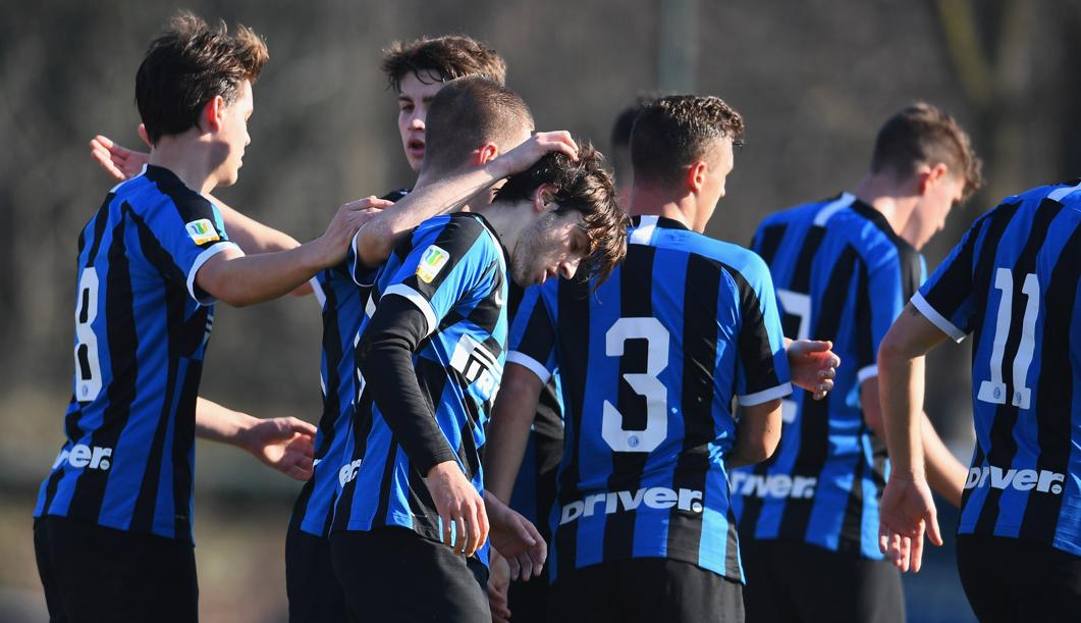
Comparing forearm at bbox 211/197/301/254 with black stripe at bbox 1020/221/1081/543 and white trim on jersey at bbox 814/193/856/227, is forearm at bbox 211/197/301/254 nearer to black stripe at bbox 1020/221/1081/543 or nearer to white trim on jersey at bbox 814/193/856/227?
white trim on jersey at bbox 814/193/856/227

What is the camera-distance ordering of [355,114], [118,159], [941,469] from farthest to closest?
[355,114] < [941,469] < [118,159]

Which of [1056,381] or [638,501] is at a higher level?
[1056,381]

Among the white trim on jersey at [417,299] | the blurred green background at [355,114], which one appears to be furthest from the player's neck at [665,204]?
the blurred green background at [355,114]

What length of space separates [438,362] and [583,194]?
1.90 ft

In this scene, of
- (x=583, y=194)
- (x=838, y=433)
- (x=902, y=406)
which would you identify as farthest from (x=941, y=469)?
(x=583, y=194)

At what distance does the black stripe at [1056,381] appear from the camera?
3.78 metres

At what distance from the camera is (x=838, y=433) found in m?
5.31

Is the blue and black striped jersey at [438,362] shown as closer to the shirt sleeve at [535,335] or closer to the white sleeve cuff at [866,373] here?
the shirt sleeve at [535,335]

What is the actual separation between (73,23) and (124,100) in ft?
3.75

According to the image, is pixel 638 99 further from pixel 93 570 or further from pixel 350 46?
pixel 350 46

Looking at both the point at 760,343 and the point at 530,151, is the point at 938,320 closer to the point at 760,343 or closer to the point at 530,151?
the point at 760,343

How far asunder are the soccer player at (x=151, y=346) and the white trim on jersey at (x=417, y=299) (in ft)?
1.82

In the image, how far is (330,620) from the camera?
12.0 feet

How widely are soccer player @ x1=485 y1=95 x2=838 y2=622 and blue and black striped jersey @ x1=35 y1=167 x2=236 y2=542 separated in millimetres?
910
